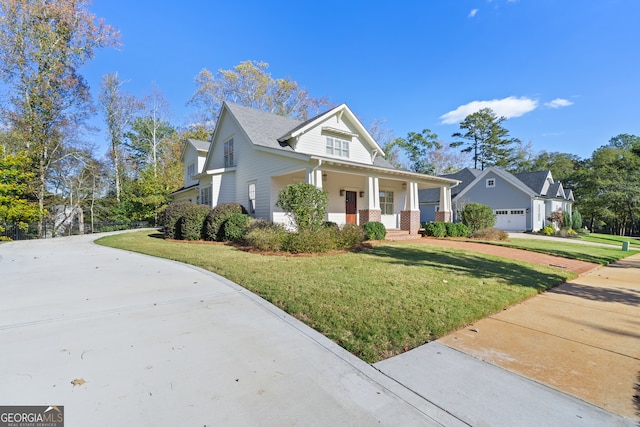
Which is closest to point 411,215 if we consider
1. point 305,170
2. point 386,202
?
point 386,202

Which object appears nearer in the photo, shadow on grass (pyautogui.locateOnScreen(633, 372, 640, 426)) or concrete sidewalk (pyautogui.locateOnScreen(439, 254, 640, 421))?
shadow on grass (pyautogui.locateOnScreen(633, 372, 640, 426))

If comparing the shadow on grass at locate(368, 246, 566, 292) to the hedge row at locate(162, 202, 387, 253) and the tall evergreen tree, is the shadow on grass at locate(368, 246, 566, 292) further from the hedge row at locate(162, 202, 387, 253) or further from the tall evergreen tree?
the tall evergreen tree

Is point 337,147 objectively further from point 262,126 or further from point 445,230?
point 445,230

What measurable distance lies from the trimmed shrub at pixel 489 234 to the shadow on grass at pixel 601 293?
9708 mm

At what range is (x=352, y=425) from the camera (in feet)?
5.82

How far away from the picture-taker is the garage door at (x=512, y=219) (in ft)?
80.3

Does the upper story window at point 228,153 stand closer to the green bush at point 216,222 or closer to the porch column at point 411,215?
the green bush at point 216,222

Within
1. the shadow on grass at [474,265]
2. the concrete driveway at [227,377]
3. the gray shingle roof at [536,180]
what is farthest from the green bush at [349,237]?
the gray shingle roof at [536,180]

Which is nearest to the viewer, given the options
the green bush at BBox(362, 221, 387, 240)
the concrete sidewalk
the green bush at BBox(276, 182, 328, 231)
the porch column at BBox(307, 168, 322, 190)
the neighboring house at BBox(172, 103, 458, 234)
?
the concrete sidewalk

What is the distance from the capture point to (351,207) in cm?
1585

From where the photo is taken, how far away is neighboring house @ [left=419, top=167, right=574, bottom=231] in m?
24.2

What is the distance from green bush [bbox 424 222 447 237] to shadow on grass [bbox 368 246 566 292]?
557 cm

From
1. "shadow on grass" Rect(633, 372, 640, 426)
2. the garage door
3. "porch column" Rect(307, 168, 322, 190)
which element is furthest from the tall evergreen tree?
"shadow on grass" Rect(633, 372, 640, 426)

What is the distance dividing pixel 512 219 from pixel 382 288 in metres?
26.2
